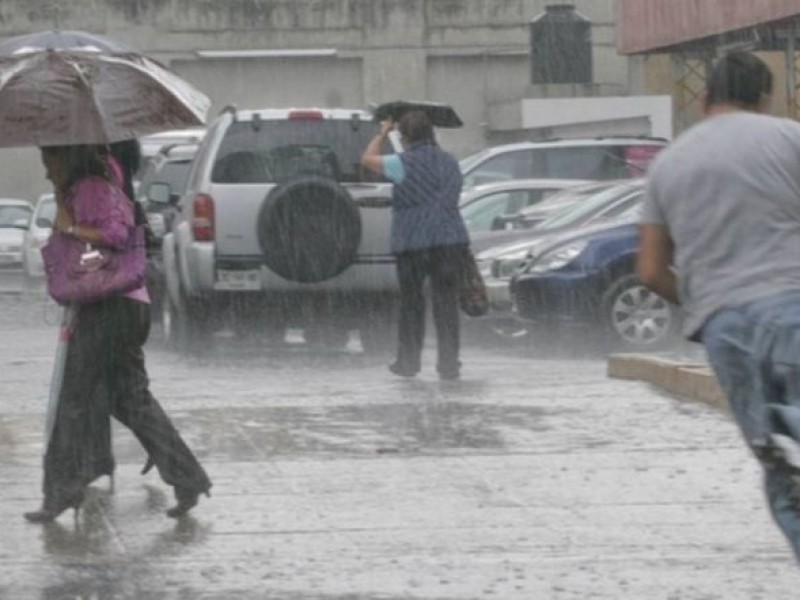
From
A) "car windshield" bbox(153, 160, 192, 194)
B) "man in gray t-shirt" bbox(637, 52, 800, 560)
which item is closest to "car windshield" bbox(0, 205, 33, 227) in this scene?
"car windshield" bbox(153, 160, 192, 194)

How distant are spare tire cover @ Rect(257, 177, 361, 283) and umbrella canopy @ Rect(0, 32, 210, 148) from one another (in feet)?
24.9

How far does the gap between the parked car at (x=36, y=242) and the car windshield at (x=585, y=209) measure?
12061 millimetres

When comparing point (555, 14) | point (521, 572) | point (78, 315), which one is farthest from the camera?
point (555, 14)

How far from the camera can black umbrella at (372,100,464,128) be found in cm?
1559

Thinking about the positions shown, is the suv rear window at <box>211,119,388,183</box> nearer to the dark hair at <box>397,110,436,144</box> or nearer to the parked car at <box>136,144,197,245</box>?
the parked car at <box>136,144,197,245</box>

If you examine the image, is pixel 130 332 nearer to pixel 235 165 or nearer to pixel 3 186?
pixel 235 165

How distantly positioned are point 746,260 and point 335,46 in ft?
143

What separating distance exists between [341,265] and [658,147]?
8.32 m

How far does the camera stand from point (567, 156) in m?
25.9

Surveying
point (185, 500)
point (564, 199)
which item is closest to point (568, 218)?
point (564, 199)

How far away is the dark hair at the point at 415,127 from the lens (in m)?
15.0

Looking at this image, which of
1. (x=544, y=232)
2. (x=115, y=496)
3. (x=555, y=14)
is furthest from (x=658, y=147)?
(x=555, y=14)

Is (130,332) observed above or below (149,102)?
below

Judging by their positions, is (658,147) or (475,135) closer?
(658,147)
